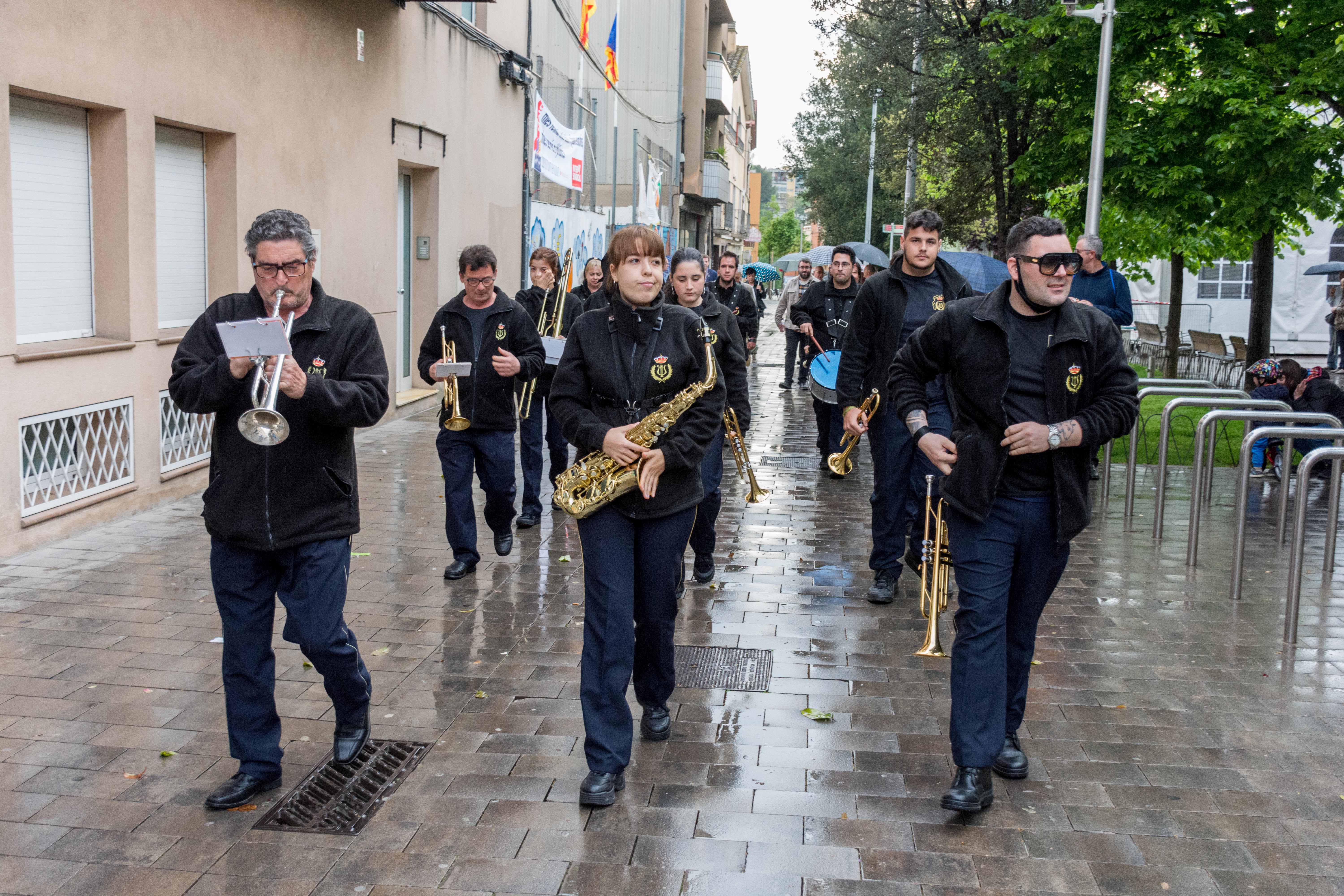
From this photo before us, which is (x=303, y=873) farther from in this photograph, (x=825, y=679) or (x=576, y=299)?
(x=576, y=299)

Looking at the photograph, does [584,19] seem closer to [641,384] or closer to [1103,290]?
[1103,290]

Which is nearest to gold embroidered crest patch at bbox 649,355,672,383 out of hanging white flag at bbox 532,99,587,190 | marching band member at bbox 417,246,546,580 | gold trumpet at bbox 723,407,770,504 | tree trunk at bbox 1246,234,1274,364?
marching band member at bbox 417,246,546,580

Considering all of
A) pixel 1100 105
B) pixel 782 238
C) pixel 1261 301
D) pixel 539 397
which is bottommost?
pixel 539 397

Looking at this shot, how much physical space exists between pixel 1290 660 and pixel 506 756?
397 centimetres

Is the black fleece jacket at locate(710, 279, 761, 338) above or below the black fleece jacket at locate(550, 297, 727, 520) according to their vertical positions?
above

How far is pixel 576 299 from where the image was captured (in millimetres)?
9344

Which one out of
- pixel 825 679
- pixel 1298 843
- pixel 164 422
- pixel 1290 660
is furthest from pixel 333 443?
pixel 164 422

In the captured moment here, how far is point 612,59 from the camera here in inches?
1057

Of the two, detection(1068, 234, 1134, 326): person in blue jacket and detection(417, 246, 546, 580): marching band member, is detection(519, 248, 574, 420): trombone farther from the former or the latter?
detection(1068, 234, 1134, 326): person in blue jacket

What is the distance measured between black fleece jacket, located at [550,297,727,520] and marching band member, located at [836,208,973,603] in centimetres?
226

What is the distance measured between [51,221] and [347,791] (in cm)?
540

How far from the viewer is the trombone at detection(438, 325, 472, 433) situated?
7.30m

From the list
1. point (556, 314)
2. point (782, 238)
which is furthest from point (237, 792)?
point (782, 238)

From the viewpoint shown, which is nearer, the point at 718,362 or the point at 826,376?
the point at 718,362
